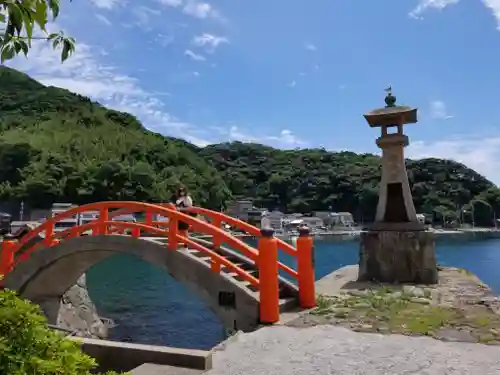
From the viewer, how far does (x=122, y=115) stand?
385 feet

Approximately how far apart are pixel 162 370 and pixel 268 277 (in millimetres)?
2437

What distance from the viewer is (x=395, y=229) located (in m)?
11.4

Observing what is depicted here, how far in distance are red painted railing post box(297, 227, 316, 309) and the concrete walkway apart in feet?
5.87

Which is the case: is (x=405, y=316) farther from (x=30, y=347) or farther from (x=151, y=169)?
(x=151, y=169)

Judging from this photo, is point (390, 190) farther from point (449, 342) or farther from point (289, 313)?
point (449, 342)

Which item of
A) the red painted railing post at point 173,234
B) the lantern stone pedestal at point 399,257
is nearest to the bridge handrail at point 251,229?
the red painted railing post at point 173,234

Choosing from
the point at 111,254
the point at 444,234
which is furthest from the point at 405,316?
the point at 444,234

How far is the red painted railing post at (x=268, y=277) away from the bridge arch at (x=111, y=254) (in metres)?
0.22

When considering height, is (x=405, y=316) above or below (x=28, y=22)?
below

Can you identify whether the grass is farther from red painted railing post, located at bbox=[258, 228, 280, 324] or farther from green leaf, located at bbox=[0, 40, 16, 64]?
green leaf, located at bbox=[0, 40, 16, 64]

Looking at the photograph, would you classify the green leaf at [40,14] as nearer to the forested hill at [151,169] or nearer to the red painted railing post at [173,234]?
the red painted railing post at [173,234]

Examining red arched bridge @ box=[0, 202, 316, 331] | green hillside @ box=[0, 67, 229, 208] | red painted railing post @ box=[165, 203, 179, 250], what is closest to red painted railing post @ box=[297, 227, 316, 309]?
red arched bridge @ box=[0, 202, 316, 331]

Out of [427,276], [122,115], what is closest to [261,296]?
[427,276]

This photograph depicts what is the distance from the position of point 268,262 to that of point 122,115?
11726cm
